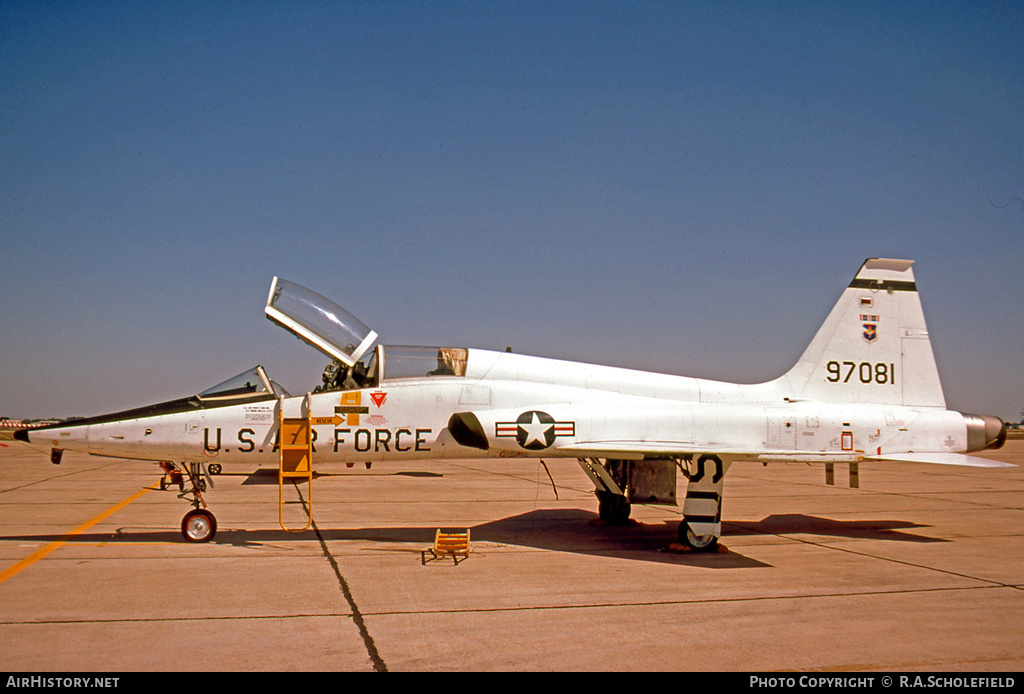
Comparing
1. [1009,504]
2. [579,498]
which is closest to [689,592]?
[579,498]

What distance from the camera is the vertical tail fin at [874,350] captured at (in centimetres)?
1176

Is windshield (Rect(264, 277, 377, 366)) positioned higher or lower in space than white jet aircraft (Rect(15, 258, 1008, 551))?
higher

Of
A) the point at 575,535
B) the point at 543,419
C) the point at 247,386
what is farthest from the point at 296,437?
the point at 575,535

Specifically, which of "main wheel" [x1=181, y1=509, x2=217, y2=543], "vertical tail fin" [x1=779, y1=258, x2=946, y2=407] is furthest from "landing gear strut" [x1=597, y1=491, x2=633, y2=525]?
"main wheel" [x1=181, y1=509, x2=217, y2=543]

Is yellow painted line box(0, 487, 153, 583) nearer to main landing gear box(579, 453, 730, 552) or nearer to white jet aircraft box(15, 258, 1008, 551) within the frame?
white jet aircraft box(15, 258, 1008, 551)

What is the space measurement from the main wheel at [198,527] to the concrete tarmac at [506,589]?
0.80 feet

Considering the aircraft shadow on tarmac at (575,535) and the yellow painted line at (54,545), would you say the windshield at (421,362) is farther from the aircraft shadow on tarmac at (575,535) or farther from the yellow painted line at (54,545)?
the yellow painted line at (54,545)

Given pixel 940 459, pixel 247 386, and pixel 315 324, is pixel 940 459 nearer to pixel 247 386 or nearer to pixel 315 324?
pixel 315 324

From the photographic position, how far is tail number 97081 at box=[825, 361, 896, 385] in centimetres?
1179

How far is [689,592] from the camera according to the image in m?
7.62

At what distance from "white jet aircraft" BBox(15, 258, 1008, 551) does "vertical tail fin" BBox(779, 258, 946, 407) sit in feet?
0.09

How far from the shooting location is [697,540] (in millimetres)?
9930

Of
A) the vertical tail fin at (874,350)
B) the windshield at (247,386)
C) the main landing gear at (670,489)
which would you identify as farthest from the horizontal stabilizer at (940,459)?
the windshield at (247,386)
